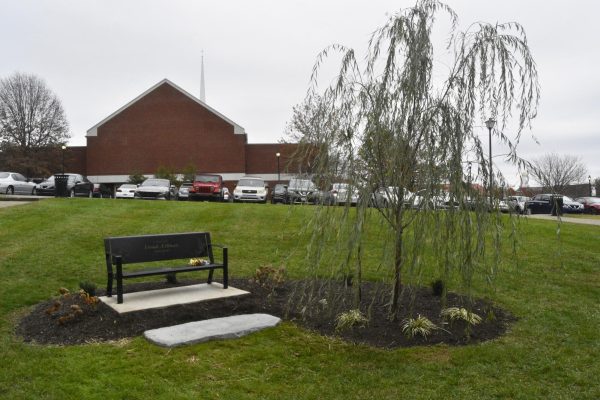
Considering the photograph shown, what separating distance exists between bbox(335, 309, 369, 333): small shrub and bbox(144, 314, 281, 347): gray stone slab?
0.72 metres

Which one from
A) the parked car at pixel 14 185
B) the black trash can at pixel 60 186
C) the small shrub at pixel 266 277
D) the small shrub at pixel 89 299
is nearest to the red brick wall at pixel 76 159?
the parked car at pixel 14 185

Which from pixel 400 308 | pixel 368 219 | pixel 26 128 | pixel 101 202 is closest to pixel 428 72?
pixel 368 219

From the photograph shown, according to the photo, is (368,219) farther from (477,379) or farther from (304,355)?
(477,379)

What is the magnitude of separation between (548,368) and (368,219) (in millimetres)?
2249

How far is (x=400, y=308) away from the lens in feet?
22.4

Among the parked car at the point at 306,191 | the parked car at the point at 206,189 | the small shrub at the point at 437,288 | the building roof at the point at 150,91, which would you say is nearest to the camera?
the parked car at the point at 306,191

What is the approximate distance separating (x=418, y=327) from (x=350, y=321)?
0.76 m

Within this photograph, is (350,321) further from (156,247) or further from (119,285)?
(156,247)

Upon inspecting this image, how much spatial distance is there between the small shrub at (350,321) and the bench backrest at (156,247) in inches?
107

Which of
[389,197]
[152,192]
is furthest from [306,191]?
[152,192]

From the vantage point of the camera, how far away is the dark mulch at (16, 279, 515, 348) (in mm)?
5648

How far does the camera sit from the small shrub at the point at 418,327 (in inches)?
225

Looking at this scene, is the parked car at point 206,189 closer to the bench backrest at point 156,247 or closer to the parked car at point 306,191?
the bench backrest at point 156,247

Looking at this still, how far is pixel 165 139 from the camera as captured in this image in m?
48.0
